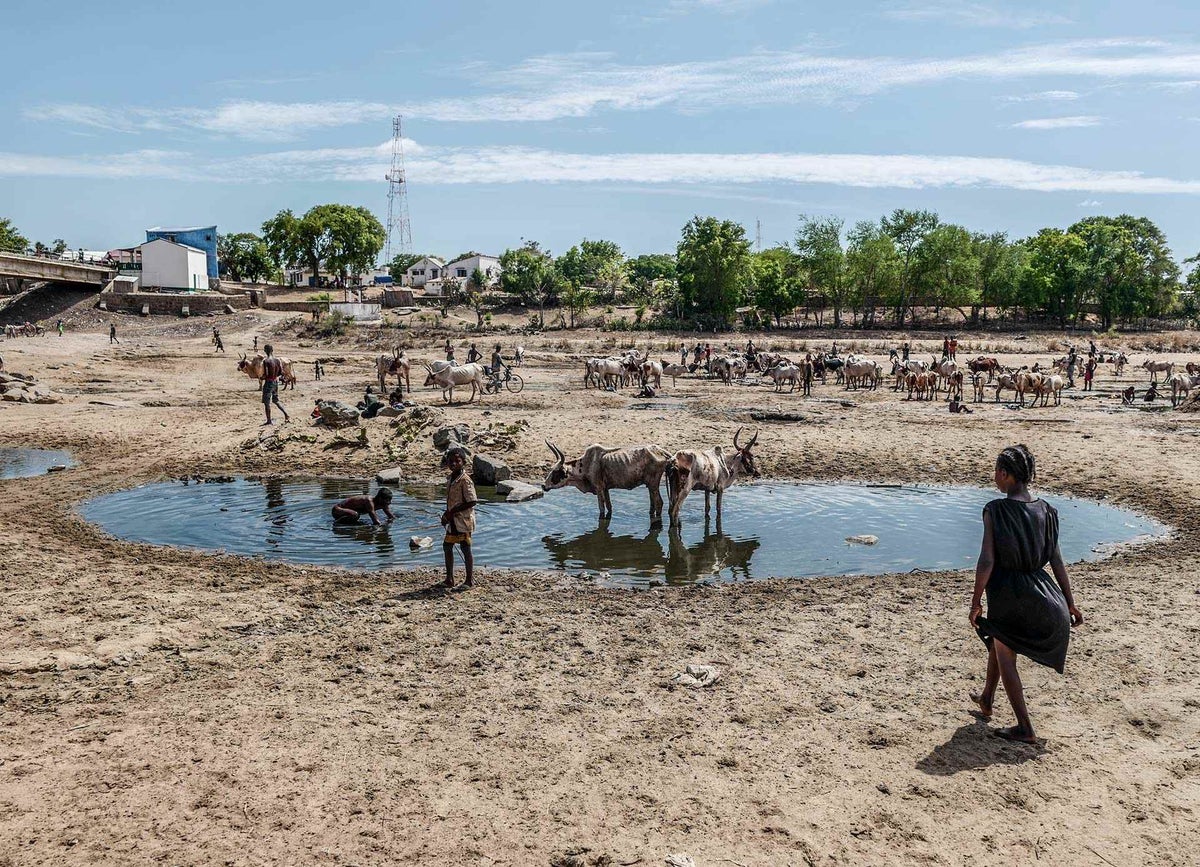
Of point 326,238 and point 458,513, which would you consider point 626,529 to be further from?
point 326,238

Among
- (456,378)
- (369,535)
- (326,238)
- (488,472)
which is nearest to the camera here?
(369,535)

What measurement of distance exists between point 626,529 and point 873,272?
7316cm

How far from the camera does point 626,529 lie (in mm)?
15578

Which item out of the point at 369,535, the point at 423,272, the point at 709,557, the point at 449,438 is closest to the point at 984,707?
the point at 709,557

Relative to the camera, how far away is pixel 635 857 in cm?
583

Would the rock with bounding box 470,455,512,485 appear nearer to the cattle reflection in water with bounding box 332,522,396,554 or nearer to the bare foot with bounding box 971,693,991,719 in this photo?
the cattle reflection in water with bounding box 332,522,396,554

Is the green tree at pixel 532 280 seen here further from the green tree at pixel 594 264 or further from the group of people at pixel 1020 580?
the group of people at pixel 1020 580

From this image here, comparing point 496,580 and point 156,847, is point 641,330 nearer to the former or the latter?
point 496,580

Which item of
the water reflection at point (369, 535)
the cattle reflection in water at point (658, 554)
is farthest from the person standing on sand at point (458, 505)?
the water reflection at point (369, 535)

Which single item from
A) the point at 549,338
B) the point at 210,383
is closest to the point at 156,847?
the point at 210,383

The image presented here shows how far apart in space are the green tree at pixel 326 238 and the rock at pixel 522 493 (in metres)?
81.7

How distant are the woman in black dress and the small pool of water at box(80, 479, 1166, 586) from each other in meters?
6.11

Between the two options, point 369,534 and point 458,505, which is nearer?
point 458,505

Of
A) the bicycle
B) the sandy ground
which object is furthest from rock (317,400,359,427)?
the bicycle
